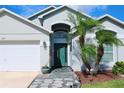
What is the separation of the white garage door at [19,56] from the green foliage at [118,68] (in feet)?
18.8

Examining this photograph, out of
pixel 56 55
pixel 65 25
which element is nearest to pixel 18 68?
pixel 56 55

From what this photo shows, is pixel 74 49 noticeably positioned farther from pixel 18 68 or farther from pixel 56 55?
pixel 18 68

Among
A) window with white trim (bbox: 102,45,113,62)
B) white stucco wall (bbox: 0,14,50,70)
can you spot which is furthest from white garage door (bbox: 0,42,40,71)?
window with white trim (bbox: 102,45,113,62)

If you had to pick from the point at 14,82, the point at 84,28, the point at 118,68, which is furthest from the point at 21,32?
the point at 118,68

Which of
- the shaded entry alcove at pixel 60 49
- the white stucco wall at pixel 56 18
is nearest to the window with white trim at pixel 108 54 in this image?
the shaded entry alcove at pixel 60 49

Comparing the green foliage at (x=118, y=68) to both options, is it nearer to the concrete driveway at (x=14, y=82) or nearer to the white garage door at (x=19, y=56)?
the white garage door at (x=19, y=56)

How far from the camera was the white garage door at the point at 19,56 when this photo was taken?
2100 centimetres

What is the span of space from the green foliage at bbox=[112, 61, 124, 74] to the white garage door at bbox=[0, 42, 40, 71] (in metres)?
5.72

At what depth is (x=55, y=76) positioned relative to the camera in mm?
17891

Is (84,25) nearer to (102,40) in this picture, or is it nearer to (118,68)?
(102,40)

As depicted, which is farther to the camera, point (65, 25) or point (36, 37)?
point (65, 25)

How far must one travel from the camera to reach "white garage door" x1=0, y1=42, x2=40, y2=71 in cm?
2100

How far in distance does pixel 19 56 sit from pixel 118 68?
7411mm

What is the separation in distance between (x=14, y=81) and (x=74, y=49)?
672 centimetres
